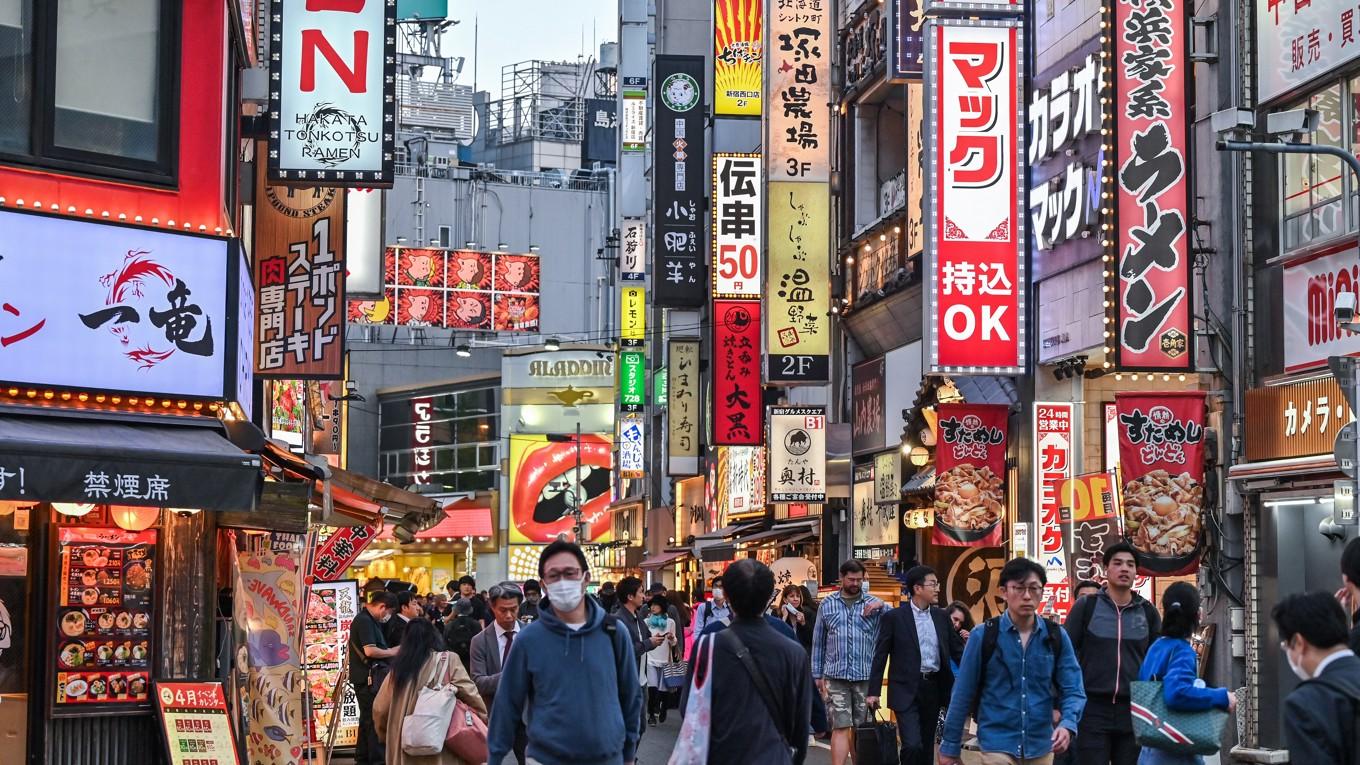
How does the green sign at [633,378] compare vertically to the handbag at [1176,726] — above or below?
above

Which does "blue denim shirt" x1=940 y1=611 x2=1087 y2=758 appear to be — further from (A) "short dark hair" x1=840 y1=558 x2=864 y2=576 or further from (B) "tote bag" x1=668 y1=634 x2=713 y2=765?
(A) "short dark hair" x1=840 y1=558 x2=864 y2=576

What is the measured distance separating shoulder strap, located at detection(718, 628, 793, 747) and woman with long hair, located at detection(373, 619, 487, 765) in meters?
3.26

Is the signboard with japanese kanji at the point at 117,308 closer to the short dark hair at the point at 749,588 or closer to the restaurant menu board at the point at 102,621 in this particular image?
the restaurant menu board at the point at 102,621

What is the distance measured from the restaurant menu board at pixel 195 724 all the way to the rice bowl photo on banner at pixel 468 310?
6956 centimetres

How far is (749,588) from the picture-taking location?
28.5 feet

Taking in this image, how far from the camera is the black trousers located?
15531mm

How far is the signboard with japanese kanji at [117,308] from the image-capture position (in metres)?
12.5

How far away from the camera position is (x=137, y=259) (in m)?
13.1

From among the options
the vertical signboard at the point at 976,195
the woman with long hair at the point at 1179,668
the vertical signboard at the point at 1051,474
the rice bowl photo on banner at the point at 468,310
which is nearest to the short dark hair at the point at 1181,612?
the woman with long hair at the point at 1179,668

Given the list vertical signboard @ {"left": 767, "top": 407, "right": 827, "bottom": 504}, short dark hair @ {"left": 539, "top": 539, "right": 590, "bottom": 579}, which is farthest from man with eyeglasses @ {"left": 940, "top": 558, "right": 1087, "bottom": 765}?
vertical signboard @ {"left": 767, "top": 407, "right": 827, "bottom": 504}

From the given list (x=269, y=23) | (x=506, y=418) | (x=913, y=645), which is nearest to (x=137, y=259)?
(x=269, y=23)

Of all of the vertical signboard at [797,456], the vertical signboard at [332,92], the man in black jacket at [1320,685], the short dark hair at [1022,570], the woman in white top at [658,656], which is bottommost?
the woman in white top at [658,656]

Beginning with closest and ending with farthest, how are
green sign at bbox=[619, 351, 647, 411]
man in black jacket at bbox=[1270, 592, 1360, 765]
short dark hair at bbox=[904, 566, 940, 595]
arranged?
man in black jacket at bbox=[1270, 592, 1360, 765], short dark hair at bbox=[904, 566, 940, 595], green sign at bbox=[619, 351, 647, 411]

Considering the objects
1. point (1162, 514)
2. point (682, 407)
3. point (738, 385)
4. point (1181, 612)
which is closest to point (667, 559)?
point (682, 407)
